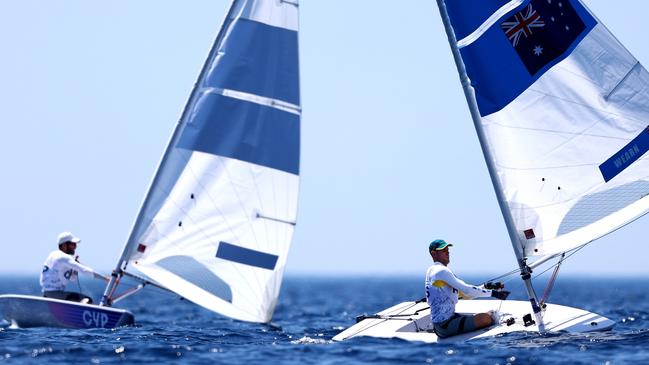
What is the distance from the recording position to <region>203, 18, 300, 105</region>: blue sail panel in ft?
58.4

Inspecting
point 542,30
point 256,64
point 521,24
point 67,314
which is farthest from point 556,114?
point 67,314

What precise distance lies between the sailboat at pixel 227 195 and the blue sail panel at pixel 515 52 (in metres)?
3.12

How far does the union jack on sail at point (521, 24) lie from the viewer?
16312 millimetres

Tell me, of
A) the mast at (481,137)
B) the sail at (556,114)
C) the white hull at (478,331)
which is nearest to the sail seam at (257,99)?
the mast at (481,137)

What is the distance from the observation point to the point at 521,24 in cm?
1633

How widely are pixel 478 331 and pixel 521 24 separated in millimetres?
4357

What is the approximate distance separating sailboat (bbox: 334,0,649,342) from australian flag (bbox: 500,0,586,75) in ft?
0.05

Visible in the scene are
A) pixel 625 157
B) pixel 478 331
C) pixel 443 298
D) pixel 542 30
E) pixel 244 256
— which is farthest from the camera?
pixel 244 256

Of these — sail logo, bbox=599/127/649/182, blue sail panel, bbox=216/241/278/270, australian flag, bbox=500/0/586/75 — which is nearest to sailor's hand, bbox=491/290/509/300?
sail logo, bbox=599/127/649/182

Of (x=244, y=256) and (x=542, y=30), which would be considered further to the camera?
(x=244, y=256)

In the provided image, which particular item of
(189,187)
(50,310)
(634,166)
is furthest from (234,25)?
(634,166)

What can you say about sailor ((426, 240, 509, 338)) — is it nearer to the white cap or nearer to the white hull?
the white hull

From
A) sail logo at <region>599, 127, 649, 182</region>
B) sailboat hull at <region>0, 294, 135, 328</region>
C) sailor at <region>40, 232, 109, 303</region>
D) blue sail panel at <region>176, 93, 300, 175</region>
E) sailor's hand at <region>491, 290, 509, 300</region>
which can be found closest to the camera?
sailor's hand at <region>491, 290, 509, 300</region>

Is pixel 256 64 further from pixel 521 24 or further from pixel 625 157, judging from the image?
pixel 625 157
